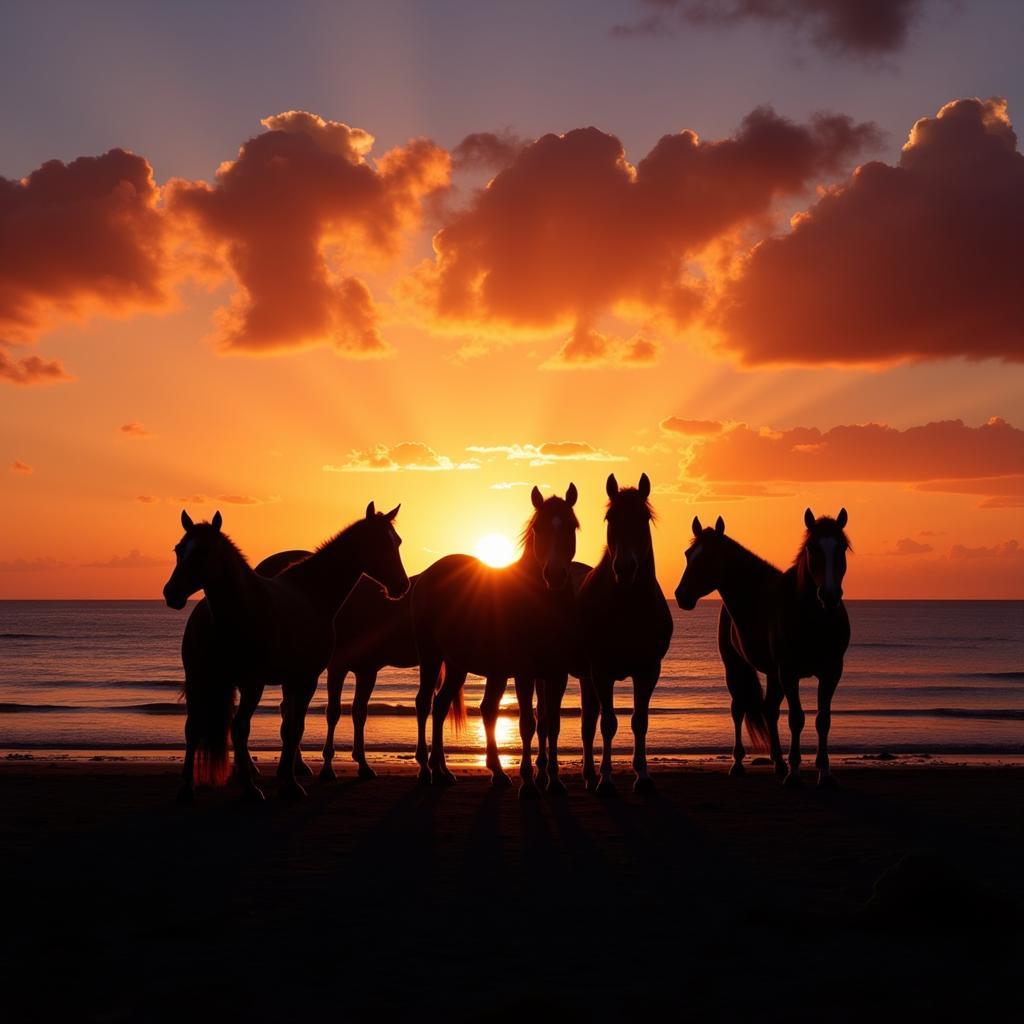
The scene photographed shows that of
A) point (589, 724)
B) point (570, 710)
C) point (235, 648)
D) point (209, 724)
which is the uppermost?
point (235, 648)

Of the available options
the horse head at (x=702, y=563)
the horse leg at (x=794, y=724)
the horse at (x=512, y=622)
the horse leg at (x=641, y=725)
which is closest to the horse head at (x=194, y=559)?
the horse at (x=512, y=622)

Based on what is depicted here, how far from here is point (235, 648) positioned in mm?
10867

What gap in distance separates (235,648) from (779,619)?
6.23 m

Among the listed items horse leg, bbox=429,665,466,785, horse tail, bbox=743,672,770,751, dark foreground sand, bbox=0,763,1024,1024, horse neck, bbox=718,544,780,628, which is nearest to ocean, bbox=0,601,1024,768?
horse leg, bbox=429,665,466,785

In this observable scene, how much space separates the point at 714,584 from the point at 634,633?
2.27 m

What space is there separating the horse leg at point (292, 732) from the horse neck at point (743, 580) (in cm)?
535

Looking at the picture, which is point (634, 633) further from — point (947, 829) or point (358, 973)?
point (358, 973)

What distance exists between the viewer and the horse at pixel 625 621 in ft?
37.0

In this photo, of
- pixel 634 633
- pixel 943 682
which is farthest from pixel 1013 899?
pixel 943 682

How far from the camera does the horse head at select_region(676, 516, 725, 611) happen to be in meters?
13.2

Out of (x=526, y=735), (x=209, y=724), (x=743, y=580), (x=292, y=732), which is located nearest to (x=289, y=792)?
(x=292, y=732)

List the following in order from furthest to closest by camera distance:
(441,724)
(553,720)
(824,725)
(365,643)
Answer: (365,643)
(441,724)
(824,725)
(553,720)

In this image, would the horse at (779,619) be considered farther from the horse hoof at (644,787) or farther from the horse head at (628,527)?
the horse hoof at (644,787)

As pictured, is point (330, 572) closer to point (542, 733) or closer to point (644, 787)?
point (542, 733)
